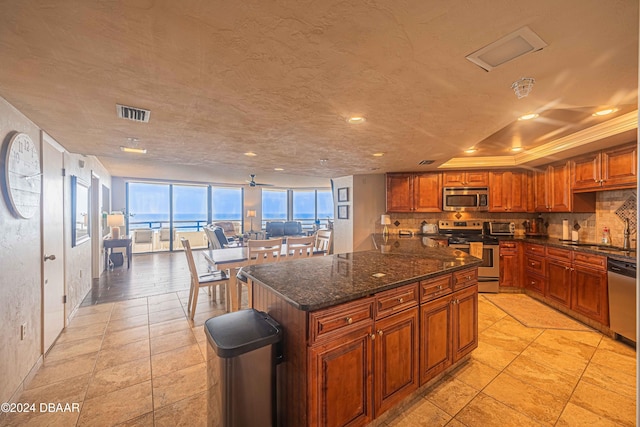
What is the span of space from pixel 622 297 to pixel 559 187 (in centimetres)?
187

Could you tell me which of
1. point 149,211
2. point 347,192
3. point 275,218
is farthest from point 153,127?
point 275,218

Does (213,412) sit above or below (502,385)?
above

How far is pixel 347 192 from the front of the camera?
598 centimetres

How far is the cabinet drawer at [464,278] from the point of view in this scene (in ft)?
6.94

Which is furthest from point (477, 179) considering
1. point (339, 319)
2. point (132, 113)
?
point (132, 113)

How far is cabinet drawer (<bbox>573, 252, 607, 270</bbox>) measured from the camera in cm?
282

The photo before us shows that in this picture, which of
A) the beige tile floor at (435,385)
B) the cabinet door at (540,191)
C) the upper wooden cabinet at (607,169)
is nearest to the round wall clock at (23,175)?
the beige tile floor at (435,385)

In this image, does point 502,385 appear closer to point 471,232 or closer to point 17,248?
point 471,232

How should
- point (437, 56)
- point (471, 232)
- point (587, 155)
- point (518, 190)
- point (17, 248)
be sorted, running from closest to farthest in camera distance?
1. point (437, 56)
2. point (17, 248)
3. point (587, 155)
4. point (518, 190)
5. point (471, 232)

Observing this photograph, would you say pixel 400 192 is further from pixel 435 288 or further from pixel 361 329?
pixel 361 329

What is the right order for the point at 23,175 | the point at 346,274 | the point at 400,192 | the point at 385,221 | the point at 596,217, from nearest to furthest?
the point at 346,274 < the point at 23,175 < the point at 596,217 < the point at 400,192 < the point at 385,221

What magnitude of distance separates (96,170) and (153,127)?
3.71 m

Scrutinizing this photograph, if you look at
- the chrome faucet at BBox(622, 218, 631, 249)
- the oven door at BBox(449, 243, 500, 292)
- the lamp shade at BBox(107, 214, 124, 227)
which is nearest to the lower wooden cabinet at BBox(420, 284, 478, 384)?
the oven door at BBox(449, 243, 500, 292)

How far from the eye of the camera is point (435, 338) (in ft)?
6.38
